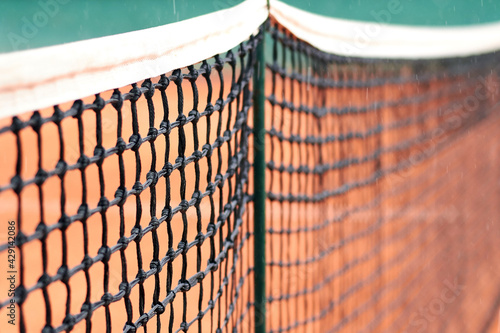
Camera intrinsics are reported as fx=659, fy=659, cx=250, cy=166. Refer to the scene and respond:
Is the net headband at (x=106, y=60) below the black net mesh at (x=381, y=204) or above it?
above

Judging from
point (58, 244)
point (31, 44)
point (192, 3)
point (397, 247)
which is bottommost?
point (58, 244)

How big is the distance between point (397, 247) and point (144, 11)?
5436mm

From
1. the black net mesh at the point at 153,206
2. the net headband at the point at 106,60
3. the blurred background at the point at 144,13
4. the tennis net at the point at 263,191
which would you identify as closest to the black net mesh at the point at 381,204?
the tennis net at the point at 263,191

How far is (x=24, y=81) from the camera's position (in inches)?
32.4

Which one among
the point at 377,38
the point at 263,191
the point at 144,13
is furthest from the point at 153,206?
the point at 144,13

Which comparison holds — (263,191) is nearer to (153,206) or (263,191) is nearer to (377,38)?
(153,206)

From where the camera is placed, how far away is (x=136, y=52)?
1136 mm

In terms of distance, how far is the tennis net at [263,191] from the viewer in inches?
42.4

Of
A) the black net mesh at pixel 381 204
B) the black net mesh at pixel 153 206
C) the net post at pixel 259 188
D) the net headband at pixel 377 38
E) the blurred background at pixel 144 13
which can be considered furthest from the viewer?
the blurred background at pixel 144 13

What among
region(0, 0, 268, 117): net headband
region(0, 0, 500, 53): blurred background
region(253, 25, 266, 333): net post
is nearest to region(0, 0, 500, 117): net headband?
region(0, 0, 268, 117): net headband

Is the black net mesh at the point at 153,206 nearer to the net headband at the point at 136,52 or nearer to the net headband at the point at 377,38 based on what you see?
the net headband at the point at 136,52

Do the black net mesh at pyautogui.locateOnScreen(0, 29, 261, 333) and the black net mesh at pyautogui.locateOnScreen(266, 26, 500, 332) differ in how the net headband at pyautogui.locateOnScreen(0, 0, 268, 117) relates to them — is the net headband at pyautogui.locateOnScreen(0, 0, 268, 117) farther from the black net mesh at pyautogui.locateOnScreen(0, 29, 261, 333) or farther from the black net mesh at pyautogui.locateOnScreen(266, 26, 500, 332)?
the black net mesh at pyautogui.locateOnScreen(266, 26, 500, 332)

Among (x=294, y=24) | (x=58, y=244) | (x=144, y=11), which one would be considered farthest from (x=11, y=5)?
(x=294, y=24)

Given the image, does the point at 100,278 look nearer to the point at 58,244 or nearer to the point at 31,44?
the point at 58,244
